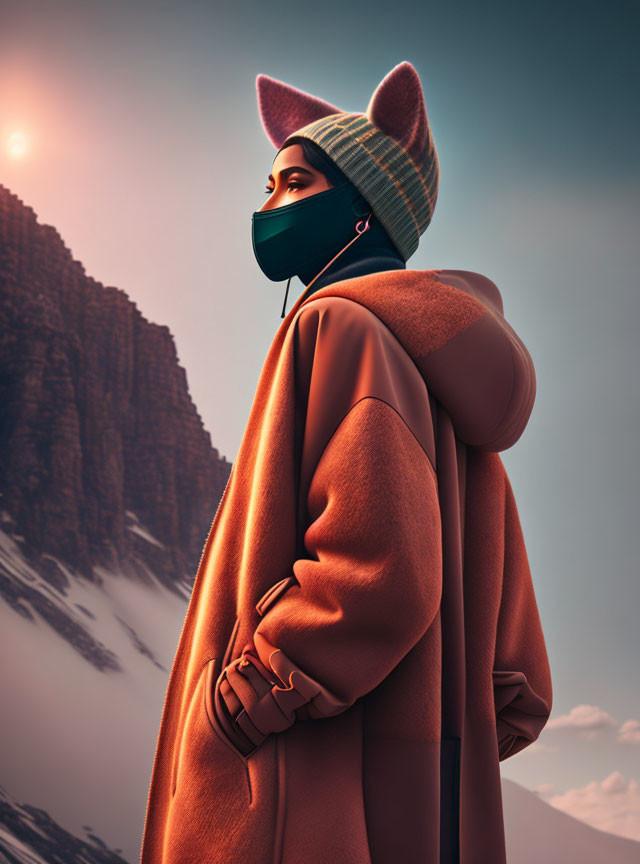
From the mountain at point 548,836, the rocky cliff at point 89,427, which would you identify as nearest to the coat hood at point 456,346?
the mountain at point 548,836

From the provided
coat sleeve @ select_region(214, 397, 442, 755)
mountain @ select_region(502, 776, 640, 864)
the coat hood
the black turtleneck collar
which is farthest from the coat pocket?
mountain @ select_region(502, 776, 640, 864)

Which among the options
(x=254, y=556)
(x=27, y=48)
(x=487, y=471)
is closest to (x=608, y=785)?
(x=487, y=471)

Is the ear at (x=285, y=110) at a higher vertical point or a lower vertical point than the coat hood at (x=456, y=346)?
higher

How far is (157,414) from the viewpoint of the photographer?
7.55 metres

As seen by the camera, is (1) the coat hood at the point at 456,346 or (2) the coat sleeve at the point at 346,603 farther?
(1) the coat hood at the point at 456,346

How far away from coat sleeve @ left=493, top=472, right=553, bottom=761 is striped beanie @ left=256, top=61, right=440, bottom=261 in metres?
0.42

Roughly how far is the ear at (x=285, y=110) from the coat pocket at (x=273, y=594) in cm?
73

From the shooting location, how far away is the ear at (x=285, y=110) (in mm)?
1100

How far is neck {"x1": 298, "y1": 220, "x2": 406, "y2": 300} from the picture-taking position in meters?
0.89

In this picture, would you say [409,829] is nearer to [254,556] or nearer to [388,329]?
[254,556]

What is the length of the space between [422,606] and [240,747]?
199 millimetres

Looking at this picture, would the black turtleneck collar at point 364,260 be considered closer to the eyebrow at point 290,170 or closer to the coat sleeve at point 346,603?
the eyebrow at point 290,170

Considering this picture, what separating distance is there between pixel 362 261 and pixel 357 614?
469 mm

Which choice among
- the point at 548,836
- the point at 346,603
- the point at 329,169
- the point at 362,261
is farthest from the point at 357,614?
the point at 548,836
